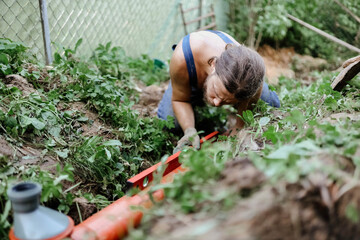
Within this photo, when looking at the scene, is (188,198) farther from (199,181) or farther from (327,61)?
(327,61)

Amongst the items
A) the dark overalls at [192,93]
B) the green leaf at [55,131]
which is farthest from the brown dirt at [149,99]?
→ the green leaf at [55,131]

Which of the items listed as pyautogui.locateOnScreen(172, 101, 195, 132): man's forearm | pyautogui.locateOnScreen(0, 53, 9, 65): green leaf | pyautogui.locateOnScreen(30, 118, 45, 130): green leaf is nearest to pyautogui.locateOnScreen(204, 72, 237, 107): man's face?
pyautogui.locateOnScreen(172, 101, 195, 132): man's forearm

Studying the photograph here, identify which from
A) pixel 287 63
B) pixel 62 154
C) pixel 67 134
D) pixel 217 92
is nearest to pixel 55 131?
pixel 67 134

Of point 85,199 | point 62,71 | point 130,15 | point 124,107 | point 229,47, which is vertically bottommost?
point 85,199

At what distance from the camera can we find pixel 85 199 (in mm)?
1605

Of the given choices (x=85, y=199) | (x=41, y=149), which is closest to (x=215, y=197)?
(x=85, y=199)

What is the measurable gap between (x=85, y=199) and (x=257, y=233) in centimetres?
112

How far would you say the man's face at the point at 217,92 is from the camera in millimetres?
1961

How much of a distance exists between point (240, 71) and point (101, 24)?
2510 mm

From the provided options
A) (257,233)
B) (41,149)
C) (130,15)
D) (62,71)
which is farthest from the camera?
(130,15)

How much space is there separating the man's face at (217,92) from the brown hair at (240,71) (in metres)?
0.03

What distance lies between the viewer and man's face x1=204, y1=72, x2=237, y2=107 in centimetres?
196

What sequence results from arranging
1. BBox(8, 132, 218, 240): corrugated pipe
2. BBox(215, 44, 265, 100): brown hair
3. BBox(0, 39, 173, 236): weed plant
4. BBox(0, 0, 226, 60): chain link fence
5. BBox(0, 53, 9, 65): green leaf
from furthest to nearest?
BBox(0, 0, 226, 60): chain link fence
BBox(0, 53, 9, 65): green leaf
BBox(215, 44, 265, 100): brown hair
BBox(0, 39, 173, 236): weed plant
BBox(8, 132, 218, 240): corrugated pipe

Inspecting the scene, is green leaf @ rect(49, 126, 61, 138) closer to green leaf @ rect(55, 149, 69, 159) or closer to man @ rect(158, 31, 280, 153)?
green leaf @ rect(55, 149, 69, 159)
